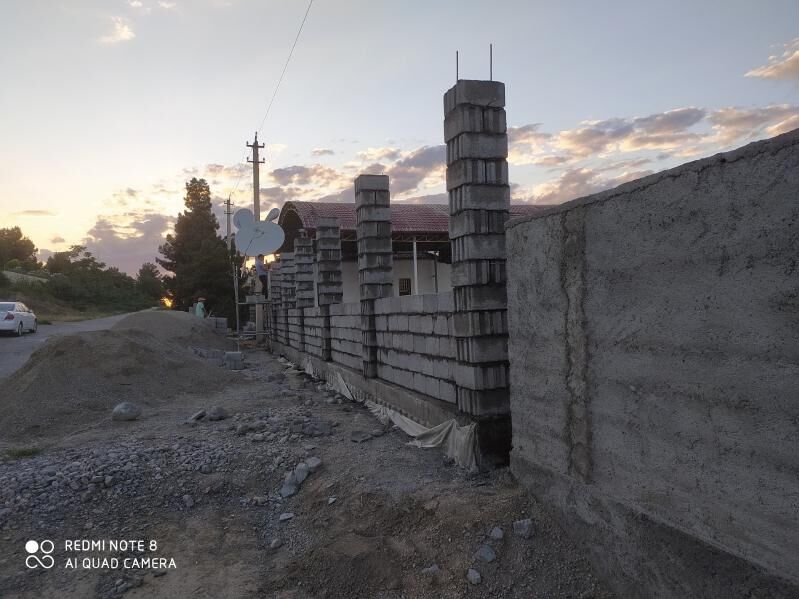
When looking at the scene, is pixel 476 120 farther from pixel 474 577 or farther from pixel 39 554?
pixel 39 554

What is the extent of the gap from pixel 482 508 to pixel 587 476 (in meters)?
0.88

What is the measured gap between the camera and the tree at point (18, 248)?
213 feet

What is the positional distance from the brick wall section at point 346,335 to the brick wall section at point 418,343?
3.79ft

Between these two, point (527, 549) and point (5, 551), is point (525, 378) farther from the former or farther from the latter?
point (5, 551)

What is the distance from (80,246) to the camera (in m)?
67.1

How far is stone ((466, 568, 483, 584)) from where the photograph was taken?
10.9ft

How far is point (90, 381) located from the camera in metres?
9.84

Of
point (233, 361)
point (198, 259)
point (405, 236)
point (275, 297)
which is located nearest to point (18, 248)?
point (198, 259)

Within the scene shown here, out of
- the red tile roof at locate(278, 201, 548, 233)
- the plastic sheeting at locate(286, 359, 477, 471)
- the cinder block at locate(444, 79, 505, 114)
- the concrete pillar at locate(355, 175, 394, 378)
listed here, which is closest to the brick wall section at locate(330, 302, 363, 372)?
the concrete pillar at locate(355, 175, 394, 378)

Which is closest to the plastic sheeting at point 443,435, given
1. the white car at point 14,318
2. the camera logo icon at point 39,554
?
the camera logo icon at point 39,554

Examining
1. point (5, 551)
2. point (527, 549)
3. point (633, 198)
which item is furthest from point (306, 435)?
point (633, 198)

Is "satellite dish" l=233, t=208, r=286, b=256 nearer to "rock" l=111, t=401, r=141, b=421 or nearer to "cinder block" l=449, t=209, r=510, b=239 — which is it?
"rock" l=111, t=401, r=141, b=421

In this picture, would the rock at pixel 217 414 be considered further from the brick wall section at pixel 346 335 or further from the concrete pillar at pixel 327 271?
the concrete pillar at pixel 327 271

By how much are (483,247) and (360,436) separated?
2945 millimetres
